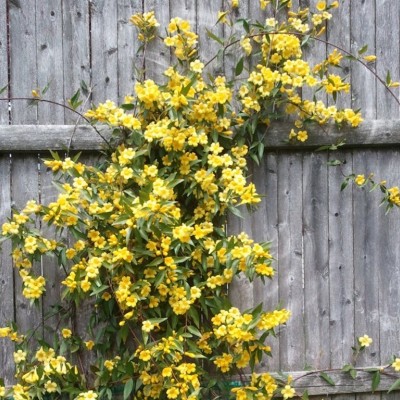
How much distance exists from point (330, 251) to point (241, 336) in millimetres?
674

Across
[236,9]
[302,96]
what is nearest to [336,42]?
[302,96]

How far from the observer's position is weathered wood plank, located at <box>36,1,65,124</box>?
9.05 ft

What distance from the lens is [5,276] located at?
275cm

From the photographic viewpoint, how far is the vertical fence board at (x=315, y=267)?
2918mm

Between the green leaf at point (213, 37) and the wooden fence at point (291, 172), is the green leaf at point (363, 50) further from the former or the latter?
the green leaf at point (213, 37)

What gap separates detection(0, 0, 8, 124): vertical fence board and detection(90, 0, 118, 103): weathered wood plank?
0.37 m

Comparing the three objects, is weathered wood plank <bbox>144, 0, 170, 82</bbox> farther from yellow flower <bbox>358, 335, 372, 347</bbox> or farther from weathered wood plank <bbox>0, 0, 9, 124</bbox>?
yellow flower <bbox>358, 335, 372, 347</bbox>

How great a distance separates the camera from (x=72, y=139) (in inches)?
108

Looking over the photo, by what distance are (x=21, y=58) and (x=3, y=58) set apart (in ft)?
0.25

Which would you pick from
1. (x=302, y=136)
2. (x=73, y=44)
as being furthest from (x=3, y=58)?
(x=302, y=136)

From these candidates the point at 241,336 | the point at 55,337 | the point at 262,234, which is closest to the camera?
the point at 241,336

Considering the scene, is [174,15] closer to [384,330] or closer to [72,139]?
[72,139]

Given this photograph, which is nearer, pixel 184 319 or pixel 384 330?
pixel 184 319

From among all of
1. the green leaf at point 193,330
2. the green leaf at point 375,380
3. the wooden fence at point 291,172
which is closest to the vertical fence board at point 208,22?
the wooden fence at point 291,172
